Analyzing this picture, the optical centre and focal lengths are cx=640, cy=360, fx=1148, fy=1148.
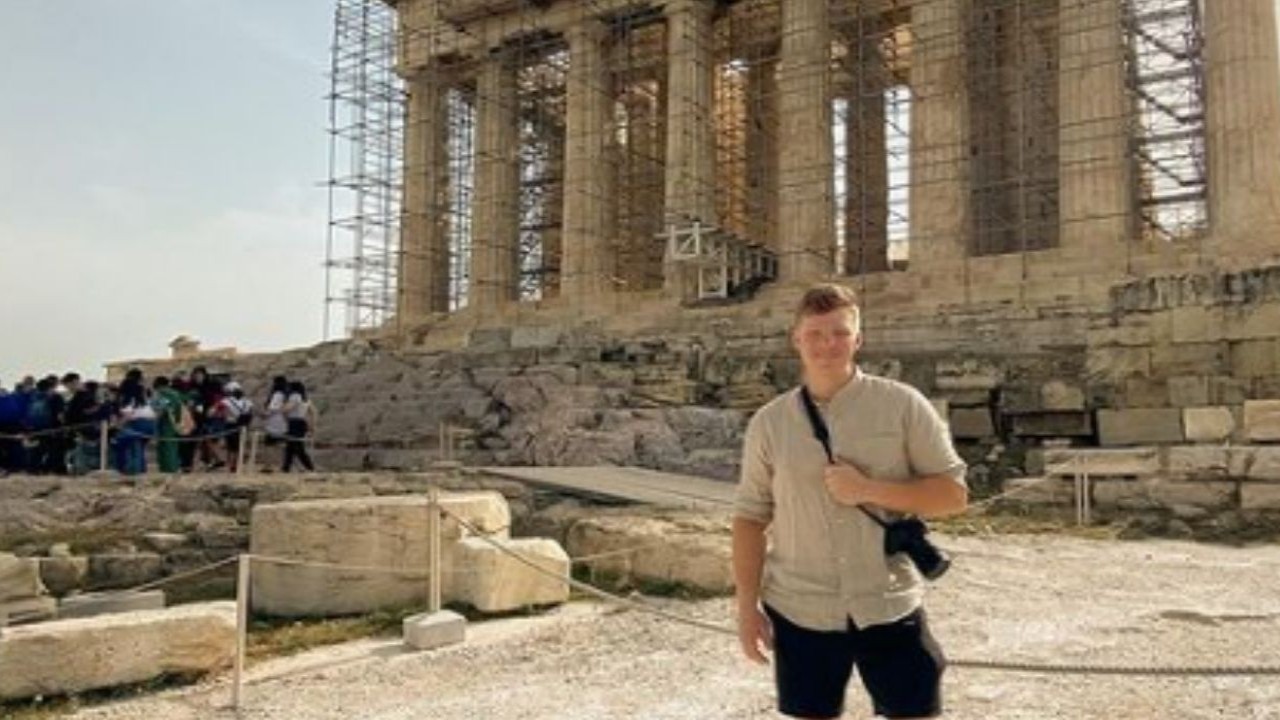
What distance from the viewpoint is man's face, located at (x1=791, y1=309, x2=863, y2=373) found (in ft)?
9.52

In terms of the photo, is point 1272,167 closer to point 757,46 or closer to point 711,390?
point 711,390

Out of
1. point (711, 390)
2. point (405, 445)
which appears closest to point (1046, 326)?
point (711, 390)

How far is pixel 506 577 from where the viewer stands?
7348mm

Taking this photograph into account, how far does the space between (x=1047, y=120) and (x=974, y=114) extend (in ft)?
6.21

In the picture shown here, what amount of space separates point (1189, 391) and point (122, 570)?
35.4ft

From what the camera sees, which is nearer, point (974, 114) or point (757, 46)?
point (974, 114)

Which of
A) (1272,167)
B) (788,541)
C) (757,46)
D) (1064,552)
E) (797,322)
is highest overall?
(757,46)

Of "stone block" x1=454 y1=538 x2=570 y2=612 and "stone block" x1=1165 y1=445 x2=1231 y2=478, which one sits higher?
"stone block" x1=1165 y1=445 x2=1231 y2=478

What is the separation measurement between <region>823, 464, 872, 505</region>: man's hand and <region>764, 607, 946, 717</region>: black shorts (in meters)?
0.31

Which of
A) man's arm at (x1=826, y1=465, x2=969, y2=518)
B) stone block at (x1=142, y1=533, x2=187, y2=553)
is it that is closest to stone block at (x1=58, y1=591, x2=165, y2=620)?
stone block at (x1=142, y1=533, x2=187, y2=553)

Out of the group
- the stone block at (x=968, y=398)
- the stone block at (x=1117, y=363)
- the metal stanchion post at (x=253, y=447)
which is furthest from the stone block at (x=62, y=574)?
the stone block at (x=1117, y=363)

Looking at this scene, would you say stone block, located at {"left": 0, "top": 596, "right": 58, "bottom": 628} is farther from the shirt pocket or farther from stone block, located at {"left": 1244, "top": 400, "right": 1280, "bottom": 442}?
stone block, located at {"left": 1244, "top": 400, "right": 1280, "bottom": 442}

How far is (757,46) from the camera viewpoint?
96.8 feet

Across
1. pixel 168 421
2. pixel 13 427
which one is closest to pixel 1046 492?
pixel 168 421
